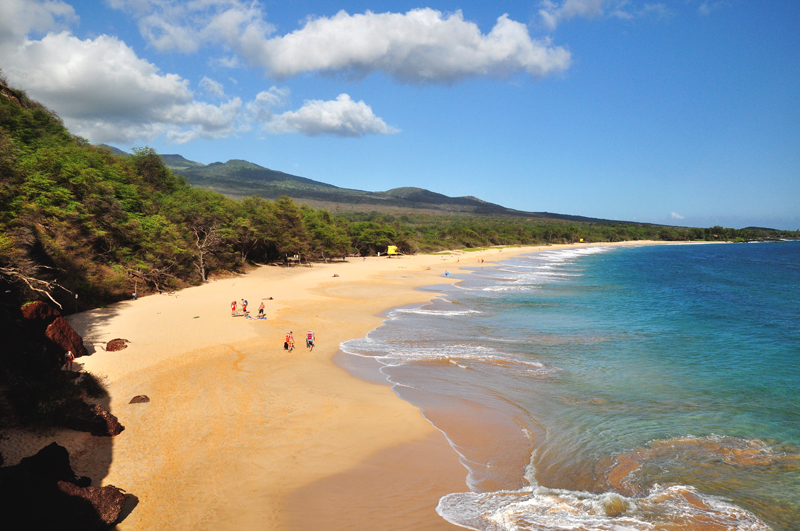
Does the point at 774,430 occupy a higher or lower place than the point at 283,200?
lower

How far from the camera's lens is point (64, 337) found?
13.7 metres

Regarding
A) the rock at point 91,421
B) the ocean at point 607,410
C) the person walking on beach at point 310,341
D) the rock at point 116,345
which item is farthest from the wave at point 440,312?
the rock at point 91,421

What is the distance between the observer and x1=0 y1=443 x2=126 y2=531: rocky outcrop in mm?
5875

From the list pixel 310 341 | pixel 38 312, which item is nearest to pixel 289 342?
pixel 310 341

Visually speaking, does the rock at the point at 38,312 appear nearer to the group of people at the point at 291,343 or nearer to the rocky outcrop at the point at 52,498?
the group of people at the point at 291,343

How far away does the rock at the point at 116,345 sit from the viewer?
1561 centimetres

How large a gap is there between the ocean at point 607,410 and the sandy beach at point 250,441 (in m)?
1.07

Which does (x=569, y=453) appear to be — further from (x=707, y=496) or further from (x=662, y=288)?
(x=662, y=288)

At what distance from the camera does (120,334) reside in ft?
58.0

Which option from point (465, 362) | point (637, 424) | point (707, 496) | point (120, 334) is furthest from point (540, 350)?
point (120, 334)

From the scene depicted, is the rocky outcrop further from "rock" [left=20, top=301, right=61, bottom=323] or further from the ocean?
"rock" [left=20, top=301, right=61, bottom=323]

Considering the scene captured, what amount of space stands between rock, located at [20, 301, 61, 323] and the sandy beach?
1912 millimetres

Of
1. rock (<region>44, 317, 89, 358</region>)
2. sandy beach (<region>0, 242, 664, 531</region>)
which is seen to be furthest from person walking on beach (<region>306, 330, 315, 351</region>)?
rock (<region>44, 317, 89, 358</region>)

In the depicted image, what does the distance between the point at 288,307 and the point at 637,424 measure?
20.5 metres
